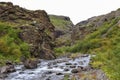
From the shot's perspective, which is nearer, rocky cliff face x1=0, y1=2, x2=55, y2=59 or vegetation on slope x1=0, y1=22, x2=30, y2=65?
vegetation on slope x1=0, y1=22, x2=30, y2=65

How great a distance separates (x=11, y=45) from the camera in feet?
251

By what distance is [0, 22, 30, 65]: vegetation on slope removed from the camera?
238 ft

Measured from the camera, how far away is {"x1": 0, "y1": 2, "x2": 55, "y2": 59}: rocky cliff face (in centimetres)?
8556

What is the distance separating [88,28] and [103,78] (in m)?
118

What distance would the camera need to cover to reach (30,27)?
89.2m

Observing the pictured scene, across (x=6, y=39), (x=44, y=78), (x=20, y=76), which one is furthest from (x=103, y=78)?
(x=6, y=39)

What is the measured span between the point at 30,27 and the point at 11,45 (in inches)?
549

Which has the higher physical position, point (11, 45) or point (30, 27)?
point (30, 27)

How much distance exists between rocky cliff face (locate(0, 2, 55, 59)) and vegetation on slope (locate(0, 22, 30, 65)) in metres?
2.15

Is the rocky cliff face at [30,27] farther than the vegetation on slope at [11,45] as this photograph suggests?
Yes

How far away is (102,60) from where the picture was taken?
5353cm

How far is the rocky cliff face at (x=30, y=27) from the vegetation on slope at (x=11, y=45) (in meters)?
2.15

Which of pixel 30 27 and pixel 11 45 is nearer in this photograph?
pixel 11 45

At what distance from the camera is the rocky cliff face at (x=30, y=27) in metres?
85.6
